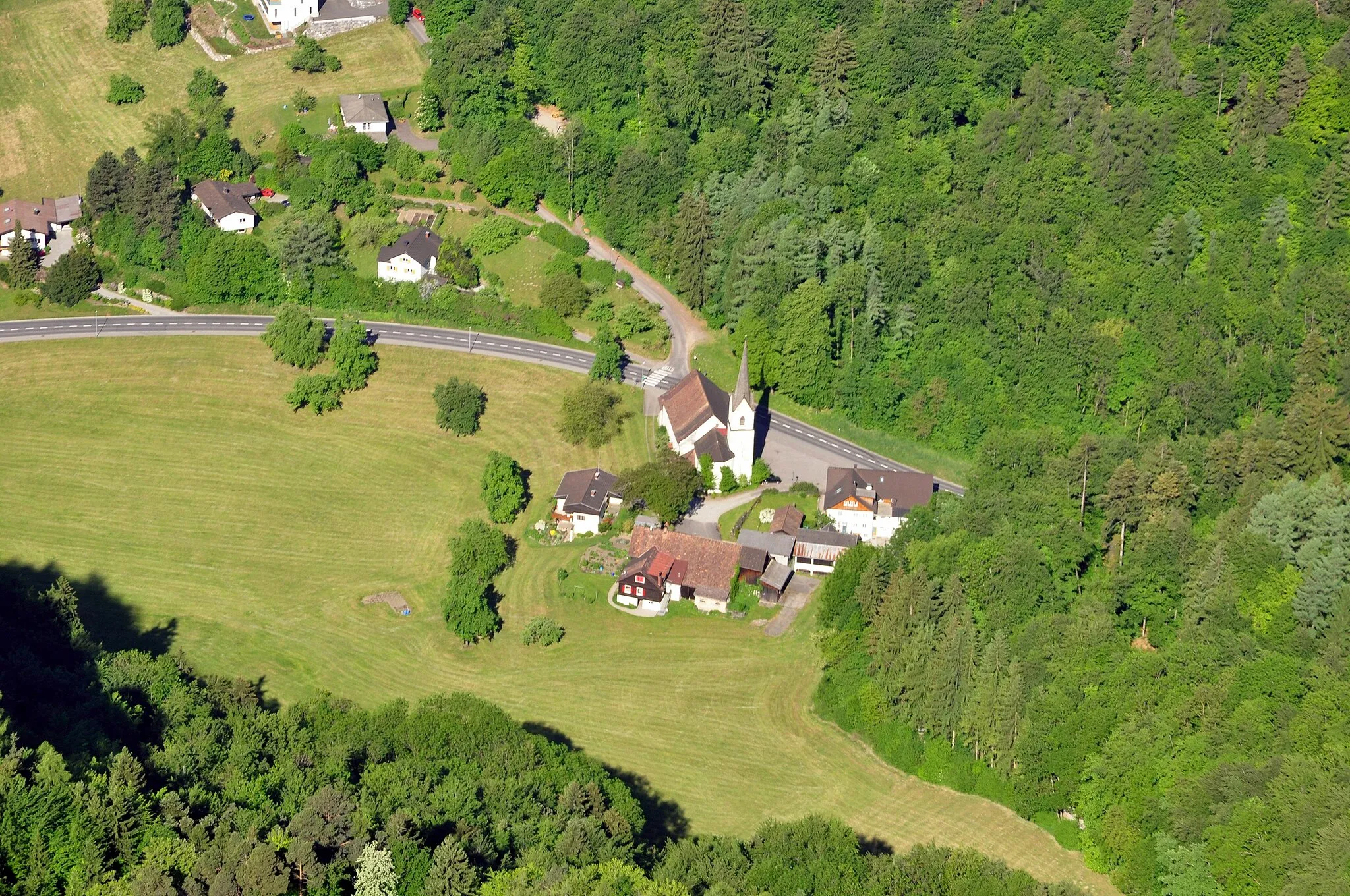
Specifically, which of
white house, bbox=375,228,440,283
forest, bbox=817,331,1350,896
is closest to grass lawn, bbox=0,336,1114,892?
forest, bbox=817,331,1350,896

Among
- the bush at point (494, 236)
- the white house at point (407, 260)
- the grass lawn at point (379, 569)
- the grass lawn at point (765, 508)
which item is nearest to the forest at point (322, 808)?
the grass lawn at point (379, 569)

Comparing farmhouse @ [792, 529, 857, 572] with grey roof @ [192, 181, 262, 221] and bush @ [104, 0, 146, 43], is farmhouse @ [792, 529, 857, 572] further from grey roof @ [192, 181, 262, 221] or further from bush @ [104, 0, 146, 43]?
bush @ [104, 0, 146, 43]

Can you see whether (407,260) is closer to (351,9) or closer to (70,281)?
(70,281)

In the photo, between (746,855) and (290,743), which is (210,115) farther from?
(746,855)

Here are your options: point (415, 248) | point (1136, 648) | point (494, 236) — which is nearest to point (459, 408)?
point (415, 248)

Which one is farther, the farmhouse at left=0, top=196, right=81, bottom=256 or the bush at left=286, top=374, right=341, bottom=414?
the farmhouse at left=0, top=196, right=81, bottom=256

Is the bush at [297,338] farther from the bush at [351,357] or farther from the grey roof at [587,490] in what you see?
the grey roof at [587,490]
